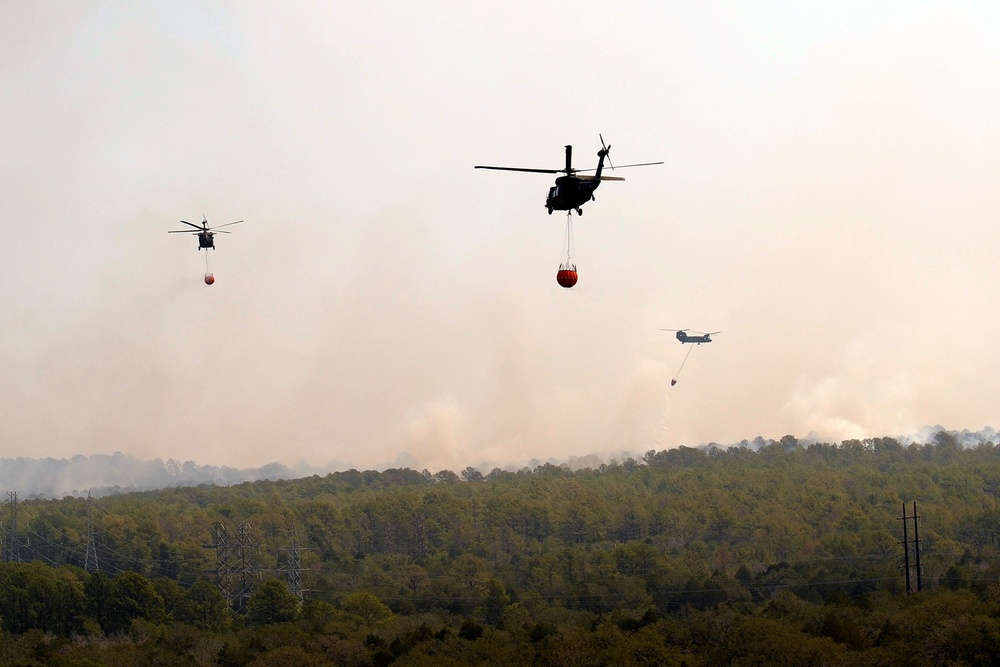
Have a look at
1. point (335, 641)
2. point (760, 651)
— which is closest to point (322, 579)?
point (335, 641)

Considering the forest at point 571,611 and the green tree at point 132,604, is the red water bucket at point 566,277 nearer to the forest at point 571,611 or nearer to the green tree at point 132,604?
the forest at point 571,611

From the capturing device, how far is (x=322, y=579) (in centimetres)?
19238

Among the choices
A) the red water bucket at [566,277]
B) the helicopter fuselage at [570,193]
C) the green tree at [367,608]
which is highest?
the helicopter fuselage at [570,193]

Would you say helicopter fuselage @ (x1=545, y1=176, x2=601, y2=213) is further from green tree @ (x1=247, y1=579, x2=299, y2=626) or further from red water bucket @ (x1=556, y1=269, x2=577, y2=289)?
green tree @ (x1=247, y1=579, x2=299, y2=626)

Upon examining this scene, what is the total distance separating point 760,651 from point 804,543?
102 meters

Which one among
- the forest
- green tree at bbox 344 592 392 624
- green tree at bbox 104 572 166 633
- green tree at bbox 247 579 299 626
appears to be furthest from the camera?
green tree at bbox 104 572 166 633

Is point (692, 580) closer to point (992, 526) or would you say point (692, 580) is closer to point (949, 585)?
point (949, 585)

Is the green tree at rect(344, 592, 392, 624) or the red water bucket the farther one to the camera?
the green tree at rect(344, 592, 392, 624)

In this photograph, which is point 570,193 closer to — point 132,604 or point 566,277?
point 566,277

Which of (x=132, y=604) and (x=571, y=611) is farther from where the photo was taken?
(x=132, y=604)

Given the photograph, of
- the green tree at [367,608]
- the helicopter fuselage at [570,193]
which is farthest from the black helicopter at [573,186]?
the green tree at [367,608]

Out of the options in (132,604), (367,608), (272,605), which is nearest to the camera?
(272,605)

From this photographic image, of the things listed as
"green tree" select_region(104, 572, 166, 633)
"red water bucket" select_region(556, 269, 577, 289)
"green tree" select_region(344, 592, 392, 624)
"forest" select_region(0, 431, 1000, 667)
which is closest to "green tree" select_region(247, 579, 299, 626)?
"forest" select_region(0, 431, 1000, 667)

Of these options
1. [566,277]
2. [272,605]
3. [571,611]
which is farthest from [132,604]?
[566,277]
